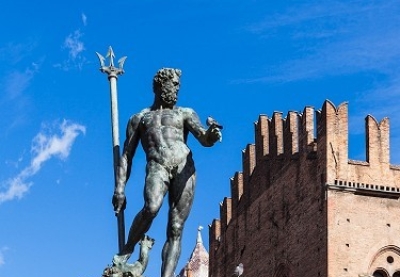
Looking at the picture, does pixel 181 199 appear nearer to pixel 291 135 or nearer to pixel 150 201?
pixel 150 201

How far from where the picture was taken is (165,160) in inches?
490

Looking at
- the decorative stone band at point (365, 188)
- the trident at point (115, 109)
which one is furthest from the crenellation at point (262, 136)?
the trident at point (115, 109)

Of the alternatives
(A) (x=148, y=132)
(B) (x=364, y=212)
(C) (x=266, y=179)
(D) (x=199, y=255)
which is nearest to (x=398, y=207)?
(B) (x=364, y=212)

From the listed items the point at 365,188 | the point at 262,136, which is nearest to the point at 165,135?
the point at 365,188

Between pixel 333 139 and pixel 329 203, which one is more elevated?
pixel 333 139

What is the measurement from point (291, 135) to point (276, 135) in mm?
1740

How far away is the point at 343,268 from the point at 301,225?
9.19ft

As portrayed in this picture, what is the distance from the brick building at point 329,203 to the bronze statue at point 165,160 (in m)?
30.7

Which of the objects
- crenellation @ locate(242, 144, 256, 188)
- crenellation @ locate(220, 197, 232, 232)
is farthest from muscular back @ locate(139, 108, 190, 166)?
crenellation @ locate(220, 197, 232, 232)

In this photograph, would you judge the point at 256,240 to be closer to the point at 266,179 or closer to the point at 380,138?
the point at 266,179

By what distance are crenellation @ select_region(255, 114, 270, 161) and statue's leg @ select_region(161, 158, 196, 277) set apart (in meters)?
37.4

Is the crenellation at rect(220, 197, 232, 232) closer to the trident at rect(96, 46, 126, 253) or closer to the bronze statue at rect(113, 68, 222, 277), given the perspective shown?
the trident at rect(96, 46, 126, 253)

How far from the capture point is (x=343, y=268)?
4312 cm

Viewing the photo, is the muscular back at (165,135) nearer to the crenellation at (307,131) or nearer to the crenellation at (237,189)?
the crenellation at (307,131)
